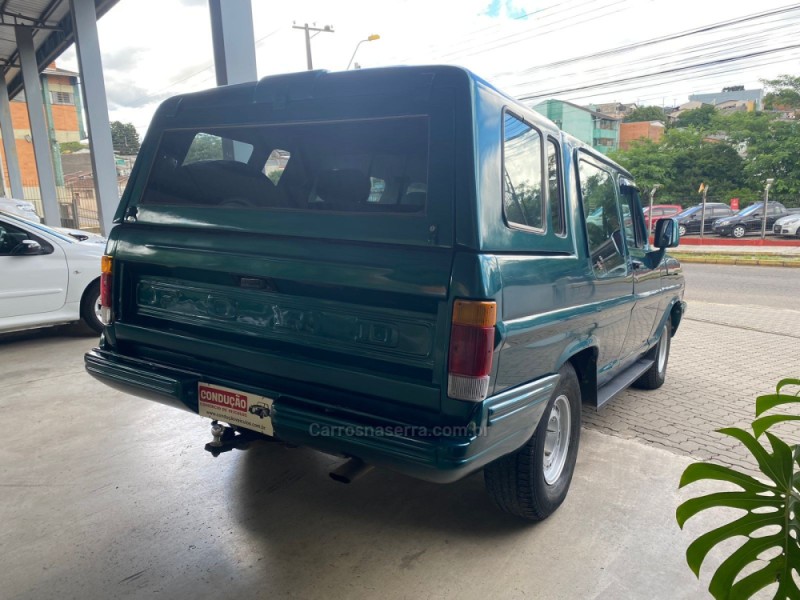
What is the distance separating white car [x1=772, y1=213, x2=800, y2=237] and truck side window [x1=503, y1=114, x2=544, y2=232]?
2418cm

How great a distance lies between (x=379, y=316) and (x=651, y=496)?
77.9 inches

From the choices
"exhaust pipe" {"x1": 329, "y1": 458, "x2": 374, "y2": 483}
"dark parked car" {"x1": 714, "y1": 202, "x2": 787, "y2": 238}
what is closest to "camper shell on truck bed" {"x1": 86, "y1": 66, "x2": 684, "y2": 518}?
"exhaust pipe" {"x1": 329, "y1": 458, "x2": 374, "y2": 483}

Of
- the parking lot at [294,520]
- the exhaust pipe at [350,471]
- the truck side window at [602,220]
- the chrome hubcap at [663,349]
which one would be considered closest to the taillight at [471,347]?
the exhaust pipe at [350,471]

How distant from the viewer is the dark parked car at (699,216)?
966 inches

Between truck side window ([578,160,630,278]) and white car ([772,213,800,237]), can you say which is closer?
truck side window ([578,160,630,278])

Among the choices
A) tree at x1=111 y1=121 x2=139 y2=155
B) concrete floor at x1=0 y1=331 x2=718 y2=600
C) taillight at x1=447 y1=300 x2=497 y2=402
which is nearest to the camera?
taillight at x1=447 y1=300 x2=497 y2=402

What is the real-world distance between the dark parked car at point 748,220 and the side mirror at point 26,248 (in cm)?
2513

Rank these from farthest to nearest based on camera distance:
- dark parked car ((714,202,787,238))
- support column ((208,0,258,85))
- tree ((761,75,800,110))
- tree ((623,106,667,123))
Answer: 1. tree ((623,106,667,123))
2. tree ((761,75,800,110))
3. dark parked car ((714,202,787,238))
4. support column ((208,0,258,85))

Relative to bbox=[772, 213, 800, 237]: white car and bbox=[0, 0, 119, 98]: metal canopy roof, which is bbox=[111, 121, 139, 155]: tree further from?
bbox=[772, 213, 800, 237]: white car

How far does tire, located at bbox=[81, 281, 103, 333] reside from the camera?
6.06 m

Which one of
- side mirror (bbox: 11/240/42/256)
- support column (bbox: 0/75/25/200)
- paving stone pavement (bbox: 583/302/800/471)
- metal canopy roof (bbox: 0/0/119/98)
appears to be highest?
metal canopy roof (bbox: 0/0/119/98)

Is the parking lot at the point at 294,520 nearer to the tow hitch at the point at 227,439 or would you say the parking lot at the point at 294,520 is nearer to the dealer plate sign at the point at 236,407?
the tow hitch at the point at 227,439

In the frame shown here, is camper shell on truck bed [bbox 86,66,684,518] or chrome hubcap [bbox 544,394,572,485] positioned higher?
camper shell on truck bed [bbox 86,66,684,518]

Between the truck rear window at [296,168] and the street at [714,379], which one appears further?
the street at [714,379]
